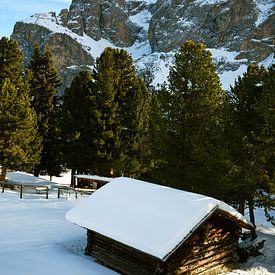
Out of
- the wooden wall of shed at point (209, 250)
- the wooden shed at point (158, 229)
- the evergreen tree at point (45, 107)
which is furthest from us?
the evergreen tree at point (45, 107)

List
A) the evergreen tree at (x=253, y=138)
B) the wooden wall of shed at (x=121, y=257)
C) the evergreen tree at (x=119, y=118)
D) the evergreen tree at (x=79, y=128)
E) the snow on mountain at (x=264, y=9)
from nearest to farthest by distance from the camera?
the wooden wall of shed at (x=121, y=257) < the evergreen tree at (x=253, y=138) < the evergreen tree at (x=119, y=118) < the evergreen tree at (x=79, y=128) < the snow on mountain at (x=264, y=9)

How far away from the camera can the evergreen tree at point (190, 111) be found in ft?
66.0

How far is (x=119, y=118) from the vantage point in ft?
96.6

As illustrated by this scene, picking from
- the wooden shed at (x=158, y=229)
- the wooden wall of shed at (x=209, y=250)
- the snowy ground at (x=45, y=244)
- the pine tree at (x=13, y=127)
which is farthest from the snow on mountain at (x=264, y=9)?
the wooden shed at (x=158, y=229)

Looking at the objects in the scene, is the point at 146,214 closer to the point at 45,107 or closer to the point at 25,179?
the point at 25,179

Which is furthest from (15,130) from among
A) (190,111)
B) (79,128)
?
(190,111)

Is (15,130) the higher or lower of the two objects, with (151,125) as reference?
lower

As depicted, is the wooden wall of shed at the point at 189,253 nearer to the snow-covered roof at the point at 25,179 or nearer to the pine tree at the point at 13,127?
the pine tree at the point at 13,127

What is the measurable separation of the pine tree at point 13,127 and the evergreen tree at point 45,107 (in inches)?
223

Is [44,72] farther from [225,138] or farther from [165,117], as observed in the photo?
[225,138]

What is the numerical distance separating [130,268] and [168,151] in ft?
28.7

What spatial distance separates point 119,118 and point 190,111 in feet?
31.9

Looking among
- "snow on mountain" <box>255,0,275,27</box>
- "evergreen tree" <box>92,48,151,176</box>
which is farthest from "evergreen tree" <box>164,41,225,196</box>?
"snow on mountain" <box>255,0,275,27</box>

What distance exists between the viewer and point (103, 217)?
14539mm
